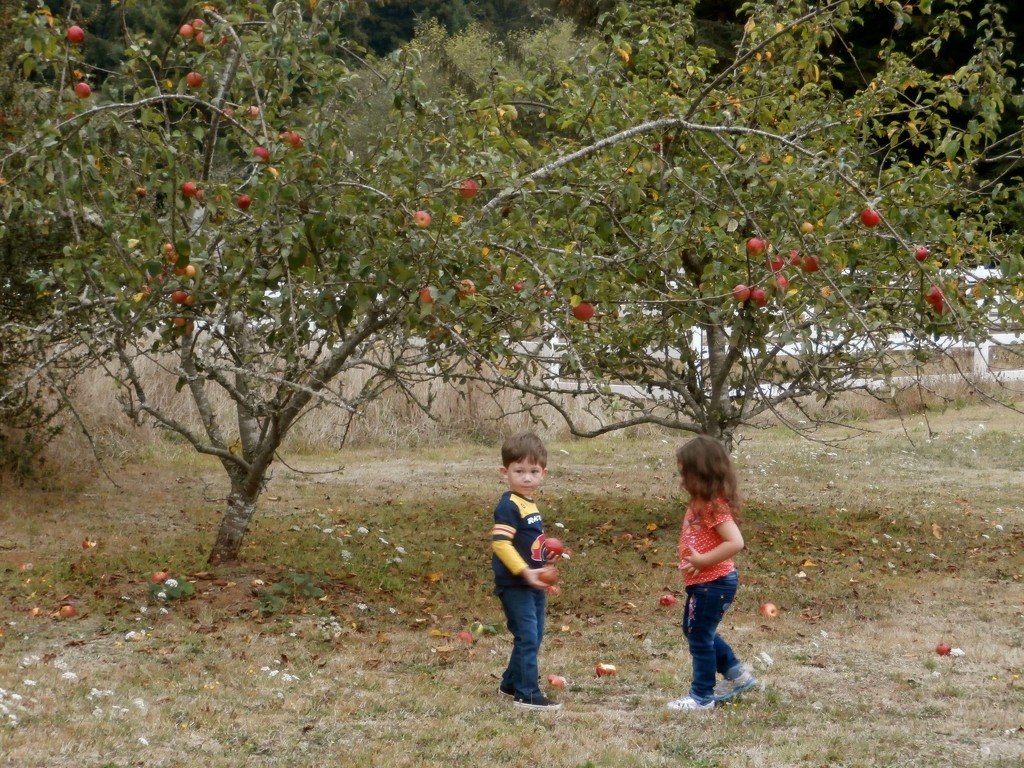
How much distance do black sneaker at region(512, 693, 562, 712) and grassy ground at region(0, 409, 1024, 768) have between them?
0.34 ft

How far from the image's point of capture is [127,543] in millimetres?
8367

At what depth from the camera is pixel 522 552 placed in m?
4.83

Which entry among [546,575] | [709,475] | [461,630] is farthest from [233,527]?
[709,475]

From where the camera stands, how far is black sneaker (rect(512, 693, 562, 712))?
4.81 m

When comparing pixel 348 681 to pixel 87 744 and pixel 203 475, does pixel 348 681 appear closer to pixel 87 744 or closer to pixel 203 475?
pixel 87 744

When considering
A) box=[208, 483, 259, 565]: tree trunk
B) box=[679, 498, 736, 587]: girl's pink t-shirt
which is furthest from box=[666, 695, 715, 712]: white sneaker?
box=[208, 483, 259, 565]: tree trunk

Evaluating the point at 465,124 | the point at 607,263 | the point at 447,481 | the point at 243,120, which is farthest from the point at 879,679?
the point at 447,481

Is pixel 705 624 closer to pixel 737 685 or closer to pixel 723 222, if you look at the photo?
pixel 737 685

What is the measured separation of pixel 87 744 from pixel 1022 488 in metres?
10.3

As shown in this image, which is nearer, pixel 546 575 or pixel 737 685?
pixel 546 575

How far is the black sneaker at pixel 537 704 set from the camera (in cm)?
481

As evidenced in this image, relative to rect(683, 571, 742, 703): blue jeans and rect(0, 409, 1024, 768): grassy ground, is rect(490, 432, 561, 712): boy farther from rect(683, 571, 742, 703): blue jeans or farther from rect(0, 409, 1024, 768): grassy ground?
rect(683, 571, 742, 703): blue jeans

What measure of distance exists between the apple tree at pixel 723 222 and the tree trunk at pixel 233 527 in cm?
160

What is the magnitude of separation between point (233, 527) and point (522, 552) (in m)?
2.89
